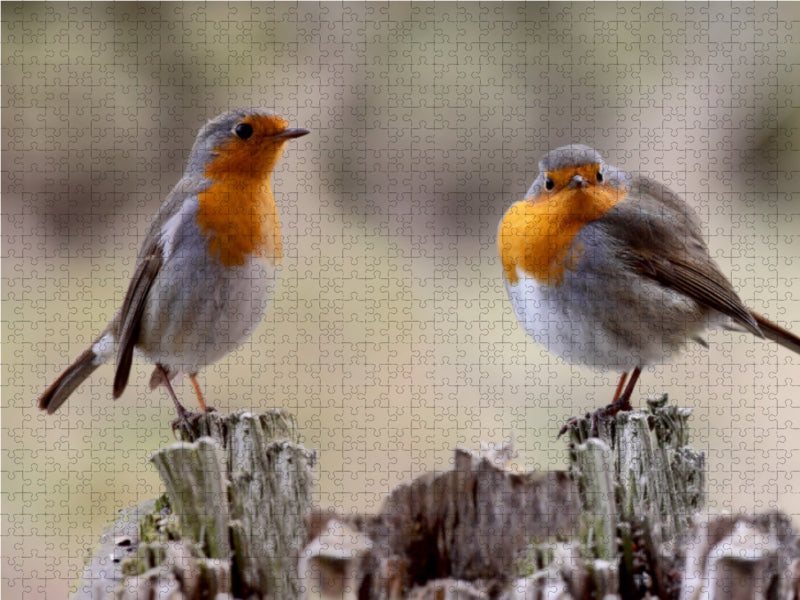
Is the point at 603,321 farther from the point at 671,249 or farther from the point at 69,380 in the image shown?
the point at 69,380

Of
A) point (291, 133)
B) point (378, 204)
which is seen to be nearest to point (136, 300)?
point (291, 133)

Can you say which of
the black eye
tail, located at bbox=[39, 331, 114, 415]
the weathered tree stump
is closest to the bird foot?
the weathered tree stump

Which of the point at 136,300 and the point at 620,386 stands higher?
the point at 136,300

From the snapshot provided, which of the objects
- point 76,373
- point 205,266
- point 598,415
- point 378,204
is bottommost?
point 598,415

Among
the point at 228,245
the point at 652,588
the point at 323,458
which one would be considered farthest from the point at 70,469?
the point at 652,588

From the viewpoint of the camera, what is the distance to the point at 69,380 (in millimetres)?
2861

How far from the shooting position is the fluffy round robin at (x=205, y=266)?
2.54m

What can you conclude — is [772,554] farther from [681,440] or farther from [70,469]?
[70,469]

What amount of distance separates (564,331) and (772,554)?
85 cm

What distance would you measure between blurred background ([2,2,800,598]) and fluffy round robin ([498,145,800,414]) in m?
0.10

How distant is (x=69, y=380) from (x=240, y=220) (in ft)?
2.33

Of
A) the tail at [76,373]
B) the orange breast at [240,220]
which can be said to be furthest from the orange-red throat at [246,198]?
the tail at [76,373]

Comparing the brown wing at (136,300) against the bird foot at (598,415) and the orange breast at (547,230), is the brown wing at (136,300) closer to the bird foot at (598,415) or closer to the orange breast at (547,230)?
the orange breast at (547,230)

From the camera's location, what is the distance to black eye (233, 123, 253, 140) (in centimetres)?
255
